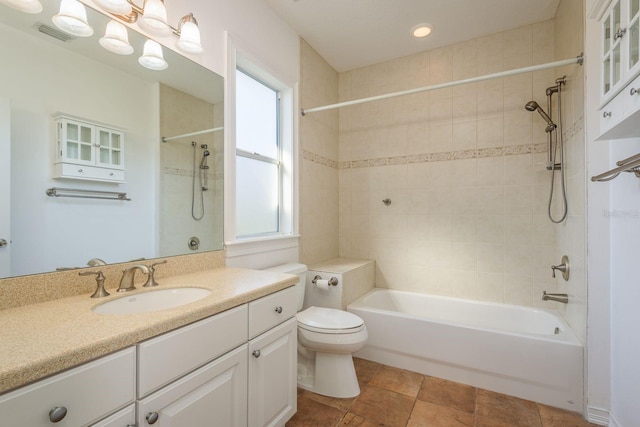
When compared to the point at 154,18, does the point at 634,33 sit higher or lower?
lower

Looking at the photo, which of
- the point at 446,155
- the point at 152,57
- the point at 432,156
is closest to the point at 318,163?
the point at 432,156

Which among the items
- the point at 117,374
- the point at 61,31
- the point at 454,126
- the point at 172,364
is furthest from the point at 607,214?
the point at 61,31

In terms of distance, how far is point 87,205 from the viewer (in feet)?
3.91

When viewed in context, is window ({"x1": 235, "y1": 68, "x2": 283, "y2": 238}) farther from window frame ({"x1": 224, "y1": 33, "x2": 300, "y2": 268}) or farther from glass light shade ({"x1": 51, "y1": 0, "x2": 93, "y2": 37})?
glass light shade ({"x1": 51, "y1": 0, "x2": 93, "y2": 37})

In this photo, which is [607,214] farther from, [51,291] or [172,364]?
[51,291]

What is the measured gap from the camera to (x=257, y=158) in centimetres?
222

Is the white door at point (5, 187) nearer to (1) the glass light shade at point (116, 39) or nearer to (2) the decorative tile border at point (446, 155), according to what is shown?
(1) the glass light shade at point (116, 39)

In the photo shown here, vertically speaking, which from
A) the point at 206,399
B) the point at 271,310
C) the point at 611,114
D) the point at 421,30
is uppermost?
the point at 421,30

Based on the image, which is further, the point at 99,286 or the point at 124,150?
the point at 124,150

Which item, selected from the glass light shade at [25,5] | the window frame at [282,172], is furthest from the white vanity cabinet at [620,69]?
the glass light shade at [25,5]

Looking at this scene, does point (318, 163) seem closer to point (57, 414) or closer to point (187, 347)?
point (187, 347)

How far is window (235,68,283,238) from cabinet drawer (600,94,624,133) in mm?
1923

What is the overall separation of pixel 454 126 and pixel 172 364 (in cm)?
273

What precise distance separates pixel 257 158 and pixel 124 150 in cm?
100
